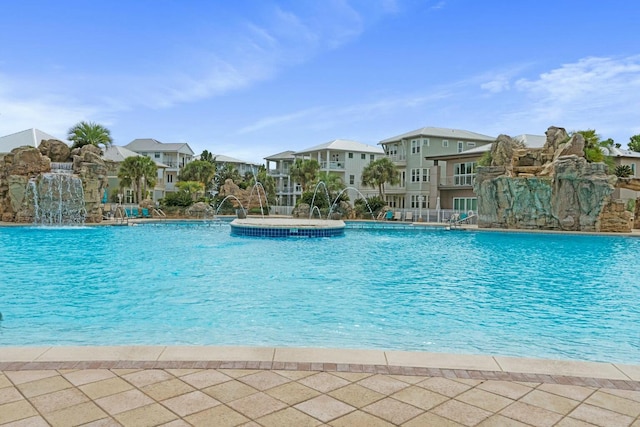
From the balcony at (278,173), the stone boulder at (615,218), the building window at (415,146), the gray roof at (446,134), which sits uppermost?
the gray roof at (446,134)

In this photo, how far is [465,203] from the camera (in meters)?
39.5

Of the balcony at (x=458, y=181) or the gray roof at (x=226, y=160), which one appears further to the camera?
the gray roof at (x=226, y=160)

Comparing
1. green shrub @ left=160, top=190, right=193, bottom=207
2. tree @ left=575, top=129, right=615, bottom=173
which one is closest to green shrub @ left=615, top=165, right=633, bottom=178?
tree @ left=575, top=129, right=615, bottom=173

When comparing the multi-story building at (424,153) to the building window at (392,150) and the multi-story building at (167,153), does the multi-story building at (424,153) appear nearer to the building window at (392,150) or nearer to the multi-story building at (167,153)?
the building window at (392,150)

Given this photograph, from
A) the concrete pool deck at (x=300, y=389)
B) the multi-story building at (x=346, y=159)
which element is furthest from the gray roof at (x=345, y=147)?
the concrete pool deck at (x=300, y=389)

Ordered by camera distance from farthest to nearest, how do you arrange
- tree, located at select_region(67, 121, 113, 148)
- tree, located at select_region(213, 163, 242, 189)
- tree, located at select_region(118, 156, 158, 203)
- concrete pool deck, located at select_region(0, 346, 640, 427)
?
1. tree, located at select_region(213, 163, 242, 189)
2. tree, located at select_region(118, 156, 158, 203)
3. tree, located at select_region(67, 121, 113, 148)
4. concrete pool deck, located at select_region(0, 346, 640, 427)

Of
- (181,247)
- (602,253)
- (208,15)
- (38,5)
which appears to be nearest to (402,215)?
(602,253)

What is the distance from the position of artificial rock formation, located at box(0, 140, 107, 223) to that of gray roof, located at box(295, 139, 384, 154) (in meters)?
26.8

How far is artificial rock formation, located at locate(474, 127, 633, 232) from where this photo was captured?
77.9 ft

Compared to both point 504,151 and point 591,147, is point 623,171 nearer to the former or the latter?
point 591,147

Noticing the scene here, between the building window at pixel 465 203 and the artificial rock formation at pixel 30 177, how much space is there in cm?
2690

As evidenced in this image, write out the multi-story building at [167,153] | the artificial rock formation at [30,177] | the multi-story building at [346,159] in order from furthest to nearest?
the multi-story building at [167,153] → the multi-story building at [346,159] → the artificial rock formation at [30,177]

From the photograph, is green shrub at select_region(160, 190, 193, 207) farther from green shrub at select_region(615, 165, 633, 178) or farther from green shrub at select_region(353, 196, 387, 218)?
green shrub at select_region(615, 165, 633, 178)

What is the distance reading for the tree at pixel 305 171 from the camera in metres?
42.0
